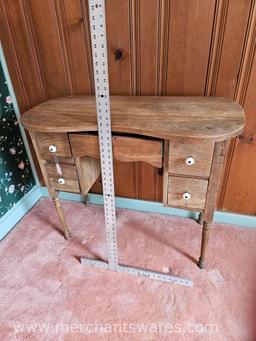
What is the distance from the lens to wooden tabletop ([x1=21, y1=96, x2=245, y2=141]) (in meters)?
Result: 0.85

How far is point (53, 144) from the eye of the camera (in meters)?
1.04

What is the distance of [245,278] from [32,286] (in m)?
1.08

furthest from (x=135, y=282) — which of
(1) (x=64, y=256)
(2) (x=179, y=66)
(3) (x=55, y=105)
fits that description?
(2) (x=179, y=66)

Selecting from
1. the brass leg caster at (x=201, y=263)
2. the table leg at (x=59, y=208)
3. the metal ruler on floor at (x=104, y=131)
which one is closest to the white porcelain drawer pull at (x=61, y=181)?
the table leg at (x=59, y=208)

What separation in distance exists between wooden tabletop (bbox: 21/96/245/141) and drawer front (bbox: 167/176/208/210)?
214mm

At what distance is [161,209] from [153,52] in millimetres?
957

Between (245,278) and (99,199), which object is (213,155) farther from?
(99,199)

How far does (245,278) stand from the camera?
1204 millimetres

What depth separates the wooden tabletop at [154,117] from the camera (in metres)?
0.85

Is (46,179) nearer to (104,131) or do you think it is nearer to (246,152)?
(104,131)

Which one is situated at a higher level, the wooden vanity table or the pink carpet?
the wooden vanity table

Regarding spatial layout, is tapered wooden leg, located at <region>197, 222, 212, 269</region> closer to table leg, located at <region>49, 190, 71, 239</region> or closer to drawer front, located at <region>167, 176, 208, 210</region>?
drawer front, located at <region>167, 176, 208, 210</region>

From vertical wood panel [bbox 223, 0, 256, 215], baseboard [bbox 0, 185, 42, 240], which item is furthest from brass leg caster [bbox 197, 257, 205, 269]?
baseboard [bbox 0, 185, 42, 240]

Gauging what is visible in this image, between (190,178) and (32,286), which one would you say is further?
(32,286)
